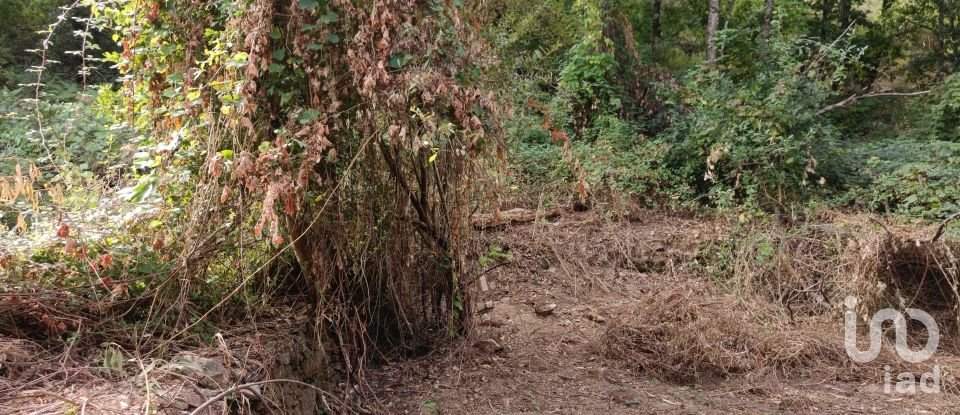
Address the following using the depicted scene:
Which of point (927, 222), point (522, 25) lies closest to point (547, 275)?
point (927, 222)

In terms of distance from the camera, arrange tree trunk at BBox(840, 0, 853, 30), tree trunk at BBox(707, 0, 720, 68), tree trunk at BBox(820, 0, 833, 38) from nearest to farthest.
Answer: tree trunk at BBox(707, 0, 720, 68), tree trunk at BBox(820, 0, 833, 38), tree trunk at BBox(840, 0, 853, 30)

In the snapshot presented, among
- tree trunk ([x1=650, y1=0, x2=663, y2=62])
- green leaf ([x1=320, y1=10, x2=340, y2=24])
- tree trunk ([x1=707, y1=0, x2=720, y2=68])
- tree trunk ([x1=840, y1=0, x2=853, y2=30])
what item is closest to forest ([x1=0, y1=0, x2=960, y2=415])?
green leaf ([x1=320, y1=10, x2=340, y2=24])

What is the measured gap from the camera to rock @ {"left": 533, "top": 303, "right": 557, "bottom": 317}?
6039 millimetres

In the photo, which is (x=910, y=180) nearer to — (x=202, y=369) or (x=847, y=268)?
(x=847, y=268)

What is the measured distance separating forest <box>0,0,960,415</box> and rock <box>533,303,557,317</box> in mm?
34

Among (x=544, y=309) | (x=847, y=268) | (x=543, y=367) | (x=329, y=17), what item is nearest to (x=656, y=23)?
(x=847, y=268)

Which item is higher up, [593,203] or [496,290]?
[593,203]

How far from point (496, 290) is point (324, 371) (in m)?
2.87

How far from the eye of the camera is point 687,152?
8.64m

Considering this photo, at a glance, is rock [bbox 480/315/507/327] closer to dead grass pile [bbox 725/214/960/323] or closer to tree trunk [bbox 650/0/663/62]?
dead grass pile [bbox 725/214/960/323]

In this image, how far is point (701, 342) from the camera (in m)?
4.77

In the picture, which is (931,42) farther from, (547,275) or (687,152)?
(547,275)

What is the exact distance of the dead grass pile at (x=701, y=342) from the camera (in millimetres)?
4773

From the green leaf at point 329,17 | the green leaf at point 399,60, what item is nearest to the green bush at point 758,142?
the green leaf at point 399,60
